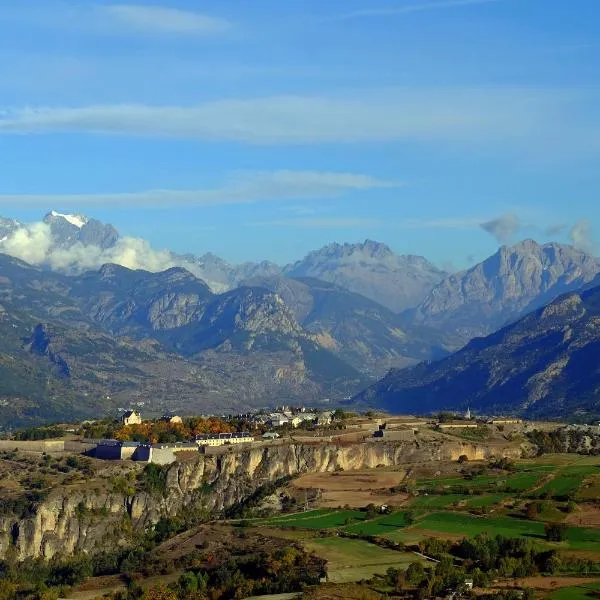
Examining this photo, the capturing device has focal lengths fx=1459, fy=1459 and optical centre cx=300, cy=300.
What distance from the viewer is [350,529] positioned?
138 meters

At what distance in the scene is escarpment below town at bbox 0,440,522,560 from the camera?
161m

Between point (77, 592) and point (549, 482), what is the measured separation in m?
53.7

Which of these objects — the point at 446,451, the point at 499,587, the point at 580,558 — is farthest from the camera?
the point at 446,451

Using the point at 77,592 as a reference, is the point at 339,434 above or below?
above

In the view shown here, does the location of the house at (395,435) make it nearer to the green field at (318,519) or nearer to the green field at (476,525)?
the green field at (318,519)

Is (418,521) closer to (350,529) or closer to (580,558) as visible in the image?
(350,529)

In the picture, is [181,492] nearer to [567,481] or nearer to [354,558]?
[567,481]

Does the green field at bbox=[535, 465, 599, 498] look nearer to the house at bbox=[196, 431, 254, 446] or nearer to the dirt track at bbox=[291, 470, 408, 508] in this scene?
the dirt track at bbox=[291, 470, 408, 508]

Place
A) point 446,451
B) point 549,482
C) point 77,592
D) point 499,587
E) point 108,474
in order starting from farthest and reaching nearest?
point 446,451 → point 108,474 → point 549,482 → point 77,592 → point 499,587

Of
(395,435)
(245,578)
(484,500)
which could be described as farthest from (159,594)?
(395,435)

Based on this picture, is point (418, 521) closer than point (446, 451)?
Yes

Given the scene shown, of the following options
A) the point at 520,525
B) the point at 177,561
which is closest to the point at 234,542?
the point at 177,561

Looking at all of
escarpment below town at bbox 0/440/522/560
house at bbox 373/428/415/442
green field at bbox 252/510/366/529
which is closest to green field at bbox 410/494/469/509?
green field at bbox 252/510/366/529

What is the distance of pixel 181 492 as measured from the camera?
174 metres
